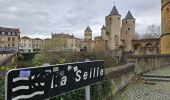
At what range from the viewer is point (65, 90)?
325 centimetres

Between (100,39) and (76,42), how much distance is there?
49.8m

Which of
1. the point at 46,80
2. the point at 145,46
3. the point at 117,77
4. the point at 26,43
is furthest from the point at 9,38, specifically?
the point at 46,80

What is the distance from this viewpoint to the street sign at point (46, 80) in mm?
2342

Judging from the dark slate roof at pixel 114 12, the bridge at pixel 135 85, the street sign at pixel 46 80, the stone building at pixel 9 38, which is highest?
the dark slate roof at pixel 114 12

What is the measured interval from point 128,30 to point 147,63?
6419 centimetres

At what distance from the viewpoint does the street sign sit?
2.34m

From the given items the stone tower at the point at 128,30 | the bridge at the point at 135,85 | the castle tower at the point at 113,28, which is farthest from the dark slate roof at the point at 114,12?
the bridge at the point at 135,85

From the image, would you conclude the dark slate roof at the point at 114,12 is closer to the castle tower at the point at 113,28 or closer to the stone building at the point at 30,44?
the castle tower at the point at 113,28

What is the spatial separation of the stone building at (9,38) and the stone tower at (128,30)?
5461cm

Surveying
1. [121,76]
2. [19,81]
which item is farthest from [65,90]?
[121,76]

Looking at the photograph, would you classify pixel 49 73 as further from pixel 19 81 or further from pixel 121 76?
pixel 121 76

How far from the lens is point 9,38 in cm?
10862

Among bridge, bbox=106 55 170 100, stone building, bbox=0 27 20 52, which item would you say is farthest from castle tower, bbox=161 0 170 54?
stone building, bbox=0 27 20 52

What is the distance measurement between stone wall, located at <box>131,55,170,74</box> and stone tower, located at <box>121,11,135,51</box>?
54.4 metres
